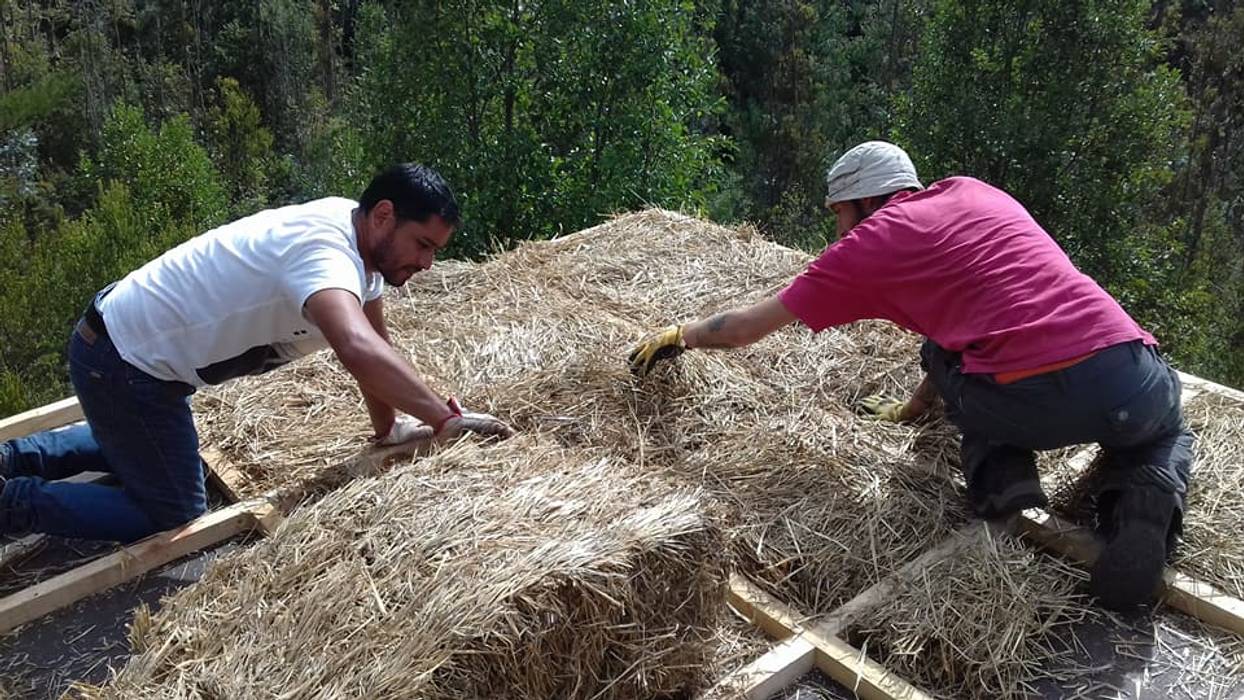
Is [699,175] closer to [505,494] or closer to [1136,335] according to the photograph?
[1136,335]

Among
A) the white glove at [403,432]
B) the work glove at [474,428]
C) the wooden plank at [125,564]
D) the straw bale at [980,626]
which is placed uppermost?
the work glove at [474,428]

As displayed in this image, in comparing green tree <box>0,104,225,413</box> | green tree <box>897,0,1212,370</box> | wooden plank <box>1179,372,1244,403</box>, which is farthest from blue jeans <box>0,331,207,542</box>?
green tree <box>0,104,225,413</box>

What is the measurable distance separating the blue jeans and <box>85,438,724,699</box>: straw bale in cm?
92

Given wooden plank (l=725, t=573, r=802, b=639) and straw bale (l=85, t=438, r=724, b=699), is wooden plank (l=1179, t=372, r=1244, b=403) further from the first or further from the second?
straw bale (l=85, t=438, r=724, b=699)

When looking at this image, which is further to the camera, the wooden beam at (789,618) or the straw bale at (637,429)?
the wooden beam at (789,618)

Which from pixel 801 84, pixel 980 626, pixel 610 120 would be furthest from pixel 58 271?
pixel 801 84

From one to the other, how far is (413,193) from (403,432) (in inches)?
35.9

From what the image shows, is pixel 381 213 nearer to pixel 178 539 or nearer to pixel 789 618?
pixel 178 539

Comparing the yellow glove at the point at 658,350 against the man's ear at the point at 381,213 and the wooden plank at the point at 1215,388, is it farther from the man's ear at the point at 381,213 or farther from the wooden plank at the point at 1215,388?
the wooden plank at the point at 1215,388

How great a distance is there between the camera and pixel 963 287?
11.4ft

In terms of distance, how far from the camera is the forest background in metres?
9.22

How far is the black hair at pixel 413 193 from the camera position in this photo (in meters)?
3.26

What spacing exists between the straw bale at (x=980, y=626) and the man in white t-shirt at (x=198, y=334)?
139cm

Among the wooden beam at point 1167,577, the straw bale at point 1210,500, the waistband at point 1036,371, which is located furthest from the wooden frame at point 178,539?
the straw bale at point 1210,500
